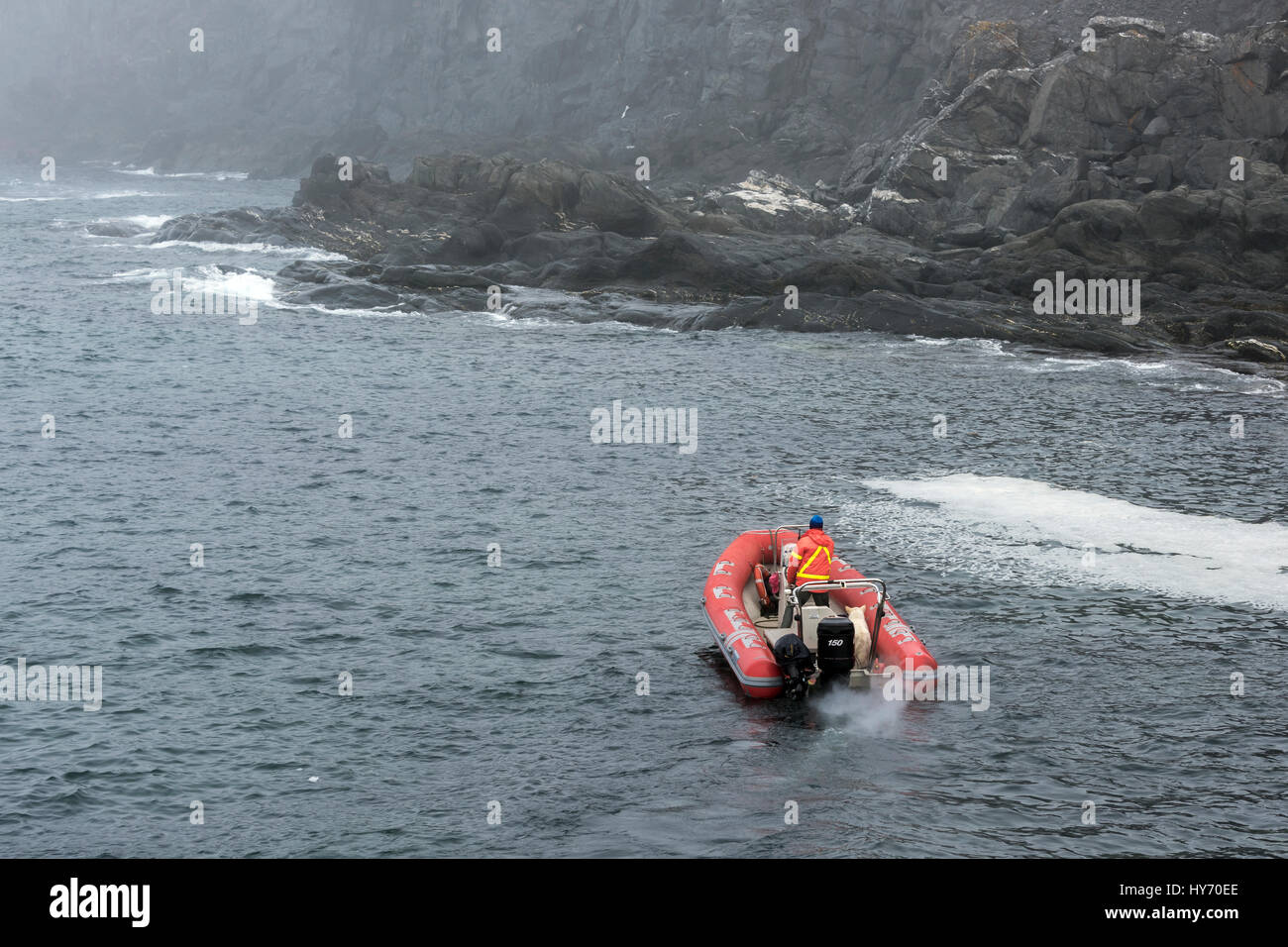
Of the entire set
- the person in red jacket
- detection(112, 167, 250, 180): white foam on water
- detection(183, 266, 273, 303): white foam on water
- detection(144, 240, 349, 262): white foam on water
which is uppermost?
detection(112, 167, 250, 180): white foam on water

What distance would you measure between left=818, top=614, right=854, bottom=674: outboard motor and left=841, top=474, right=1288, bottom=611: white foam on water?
625 cm

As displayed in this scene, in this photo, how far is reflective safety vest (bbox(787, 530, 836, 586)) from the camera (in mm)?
19297

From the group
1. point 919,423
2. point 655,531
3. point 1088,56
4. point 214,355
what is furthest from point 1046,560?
point 1088,56

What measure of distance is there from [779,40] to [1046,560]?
87.6 metres

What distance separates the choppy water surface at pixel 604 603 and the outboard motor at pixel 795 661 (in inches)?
19.7

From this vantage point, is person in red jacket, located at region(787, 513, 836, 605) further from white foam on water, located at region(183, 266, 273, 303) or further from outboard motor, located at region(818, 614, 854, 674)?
white foam on water, located at region(183, 266, 273, 303)

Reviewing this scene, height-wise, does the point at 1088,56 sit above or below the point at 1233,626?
above

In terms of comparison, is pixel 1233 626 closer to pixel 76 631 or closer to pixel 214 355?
pixel 76 631

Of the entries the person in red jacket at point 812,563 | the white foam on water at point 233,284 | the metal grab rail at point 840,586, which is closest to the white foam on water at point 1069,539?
the metal grab rail at point 840,586

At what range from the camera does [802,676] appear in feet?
58.4

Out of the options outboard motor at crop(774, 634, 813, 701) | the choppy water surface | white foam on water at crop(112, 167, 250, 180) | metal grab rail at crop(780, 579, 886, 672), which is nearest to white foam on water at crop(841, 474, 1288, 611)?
the choppy water surface

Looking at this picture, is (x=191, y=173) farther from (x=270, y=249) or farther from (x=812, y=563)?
(x=812, y=563)

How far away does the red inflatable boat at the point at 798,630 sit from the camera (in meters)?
17.8

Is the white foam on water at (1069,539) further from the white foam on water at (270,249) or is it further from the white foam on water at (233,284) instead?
the white foam on water at (270,249)
